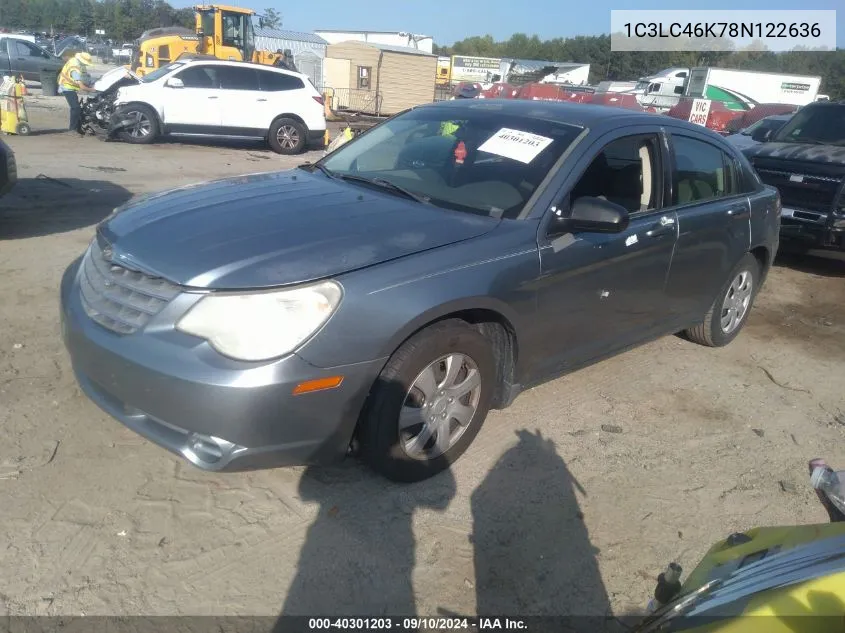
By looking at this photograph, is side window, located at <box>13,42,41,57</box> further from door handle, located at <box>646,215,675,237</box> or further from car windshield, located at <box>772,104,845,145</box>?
door handle, located at <box>646,215,675,237</box>

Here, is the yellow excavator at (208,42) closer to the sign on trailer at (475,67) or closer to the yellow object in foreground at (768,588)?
the yellow object in foreground at (768,588)

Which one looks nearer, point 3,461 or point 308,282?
point 308,282

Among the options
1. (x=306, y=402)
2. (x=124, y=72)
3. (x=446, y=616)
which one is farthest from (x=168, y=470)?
(x=124, y=72)

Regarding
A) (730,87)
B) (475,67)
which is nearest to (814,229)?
(730,87)

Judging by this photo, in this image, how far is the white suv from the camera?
13883mm

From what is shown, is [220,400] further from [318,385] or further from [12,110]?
[12,110]

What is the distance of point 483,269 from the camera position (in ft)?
10.3

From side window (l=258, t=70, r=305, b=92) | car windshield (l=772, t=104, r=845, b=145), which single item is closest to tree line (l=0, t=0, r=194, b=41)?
side window (l=258, t=70, r=305, b=92)

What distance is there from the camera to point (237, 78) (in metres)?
14.2

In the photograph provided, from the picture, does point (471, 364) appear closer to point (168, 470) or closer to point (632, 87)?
point (168, 470)

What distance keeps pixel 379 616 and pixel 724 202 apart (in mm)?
3599

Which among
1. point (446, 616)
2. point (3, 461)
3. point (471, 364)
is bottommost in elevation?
point (446, 616)

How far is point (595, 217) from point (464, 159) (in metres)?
0.84

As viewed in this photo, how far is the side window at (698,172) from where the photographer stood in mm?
4293
